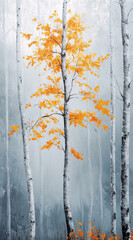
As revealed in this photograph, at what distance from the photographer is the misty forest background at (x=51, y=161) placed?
40.3ft

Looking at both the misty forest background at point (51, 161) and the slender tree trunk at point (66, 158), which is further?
the misty forest background at point (51, 161)

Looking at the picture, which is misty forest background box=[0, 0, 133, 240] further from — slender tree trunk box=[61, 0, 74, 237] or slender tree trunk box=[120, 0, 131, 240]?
slender tree trunk box=[120, 0, 131, 240]

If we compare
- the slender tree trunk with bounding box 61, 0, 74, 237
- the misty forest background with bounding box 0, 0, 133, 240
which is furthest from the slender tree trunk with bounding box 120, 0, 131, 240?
the misty forest background with bounding box 0, 0, 133, 240

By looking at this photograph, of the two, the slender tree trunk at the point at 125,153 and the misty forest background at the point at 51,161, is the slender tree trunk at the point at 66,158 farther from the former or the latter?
the misty forest background at the point at 51,161

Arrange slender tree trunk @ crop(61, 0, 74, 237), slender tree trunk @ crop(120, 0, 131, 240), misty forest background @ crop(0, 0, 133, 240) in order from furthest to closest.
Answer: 1. misty forest background @ crop(0, 0, 133, 240)
2. slender tree trunk @ crop(61, 0, 74, 237)
3. slender tree trunk @ crop(120, 0, 131, 240)

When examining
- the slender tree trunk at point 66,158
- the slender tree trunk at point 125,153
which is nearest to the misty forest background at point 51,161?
the slender tree trunk at point 66,158

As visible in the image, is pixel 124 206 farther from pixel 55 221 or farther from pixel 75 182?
pixel 75 182

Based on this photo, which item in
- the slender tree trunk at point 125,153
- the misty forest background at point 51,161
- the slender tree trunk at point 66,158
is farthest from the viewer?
the misty forest background at point 51,161

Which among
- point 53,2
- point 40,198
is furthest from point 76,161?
point 53,2

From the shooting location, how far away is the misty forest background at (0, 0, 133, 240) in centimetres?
1230

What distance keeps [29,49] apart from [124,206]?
→ 12641 millimetres

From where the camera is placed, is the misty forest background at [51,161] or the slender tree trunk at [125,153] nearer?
the slender tree trunk at [125,153]

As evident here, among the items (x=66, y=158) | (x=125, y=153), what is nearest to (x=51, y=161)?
(x=66, y=158)

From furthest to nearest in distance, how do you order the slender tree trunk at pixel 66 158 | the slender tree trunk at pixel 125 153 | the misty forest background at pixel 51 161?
1. the misty forest background at pixel 51 161
2. the slender tree trunk at pixel 66 158
3. the slender tree trunk at pixel 125 153
